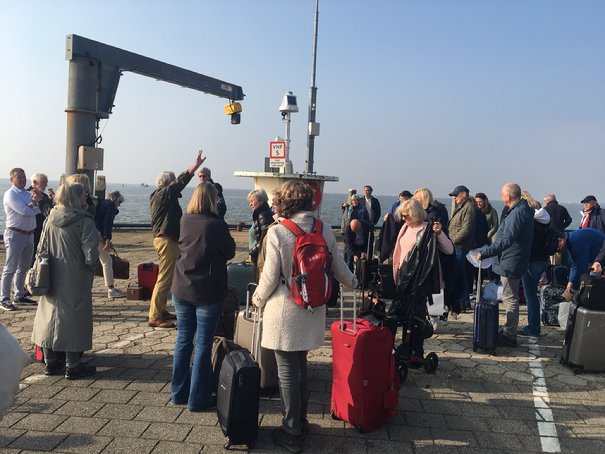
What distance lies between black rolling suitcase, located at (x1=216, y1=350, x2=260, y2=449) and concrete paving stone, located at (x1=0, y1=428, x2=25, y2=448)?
4.81 ft

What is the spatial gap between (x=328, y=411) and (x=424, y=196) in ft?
11.3

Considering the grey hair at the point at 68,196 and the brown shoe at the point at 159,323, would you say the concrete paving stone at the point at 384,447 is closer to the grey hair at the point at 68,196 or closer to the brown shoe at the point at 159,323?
the grey hair at the point at 68,196

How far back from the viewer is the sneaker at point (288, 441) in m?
3.41

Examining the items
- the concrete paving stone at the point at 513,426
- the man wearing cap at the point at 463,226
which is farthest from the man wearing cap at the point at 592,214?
the concrete paving stone at the point at 513,426

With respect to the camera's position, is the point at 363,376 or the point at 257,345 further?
the point at 257,345

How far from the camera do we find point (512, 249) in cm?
598

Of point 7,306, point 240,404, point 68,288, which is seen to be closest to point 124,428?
point 240,404

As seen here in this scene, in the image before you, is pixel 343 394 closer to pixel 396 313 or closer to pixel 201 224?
pixel 396 313

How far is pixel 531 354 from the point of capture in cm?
575

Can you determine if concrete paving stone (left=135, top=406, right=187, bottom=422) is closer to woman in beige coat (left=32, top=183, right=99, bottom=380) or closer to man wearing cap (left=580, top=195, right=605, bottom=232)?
woman in beige coat (left=32, top=183, right=99, bottom=380)

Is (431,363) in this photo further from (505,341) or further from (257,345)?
(257,345)

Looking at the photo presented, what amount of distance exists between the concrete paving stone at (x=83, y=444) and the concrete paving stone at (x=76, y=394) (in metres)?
0.70

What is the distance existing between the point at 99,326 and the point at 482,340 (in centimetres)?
472

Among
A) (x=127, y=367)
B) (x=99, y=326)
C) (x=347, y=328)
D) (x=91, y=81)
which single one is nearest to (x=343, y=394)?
(x=347, y=328)
